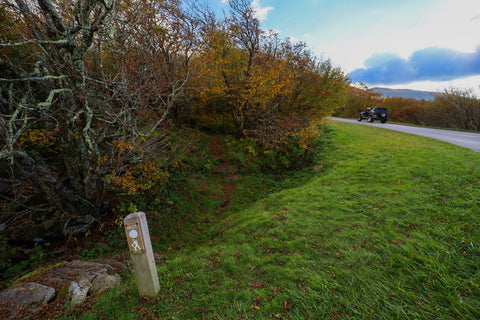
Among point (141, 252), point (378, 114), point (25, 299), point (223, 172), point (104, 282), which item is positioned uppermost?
point (378, 114)

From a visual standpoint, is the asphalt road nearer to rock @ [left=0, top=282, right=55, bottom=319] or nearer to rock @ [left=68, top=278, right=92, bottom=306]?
rock @ [left=68, top=278, right=92, bottom=306]

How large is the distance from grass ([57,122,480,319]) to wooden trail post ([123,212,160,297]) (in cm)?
21

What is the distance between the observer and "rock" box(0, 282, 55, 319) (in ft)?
9.23

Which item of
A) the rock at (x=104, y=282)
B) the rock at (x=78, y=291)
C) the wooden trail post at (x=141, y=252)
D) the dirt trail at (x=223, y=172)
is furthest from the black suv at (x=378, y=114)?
the rock at (x=78, y=291)

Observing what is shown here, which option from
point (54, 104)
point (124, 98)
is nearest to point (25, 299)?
point (124, 98)

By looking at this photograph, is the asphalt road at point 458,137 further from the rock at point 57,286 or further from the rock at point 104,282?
the rock at point 57,286

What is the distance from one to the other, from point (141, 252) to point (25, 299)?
1930 mm

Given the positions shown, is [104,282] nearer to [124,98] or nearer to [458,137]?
[124,98]

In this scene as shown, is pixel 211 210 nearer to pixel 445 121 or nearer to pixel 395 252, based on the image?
pixel 395 252

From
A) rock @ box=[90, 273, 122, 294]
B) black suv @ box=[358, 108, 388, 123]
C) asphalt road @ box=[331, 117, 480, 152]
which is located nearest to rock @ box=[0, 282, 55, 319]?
rock @ box=[90, 273, 122, 294]

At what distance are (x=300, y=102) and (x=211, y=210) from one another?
962cm

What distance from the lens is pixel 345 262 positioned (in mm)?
3375

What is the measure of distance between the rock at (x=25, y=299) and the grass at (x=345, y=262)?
595 mm

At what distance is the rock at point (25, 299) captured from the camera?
2.81 metres
